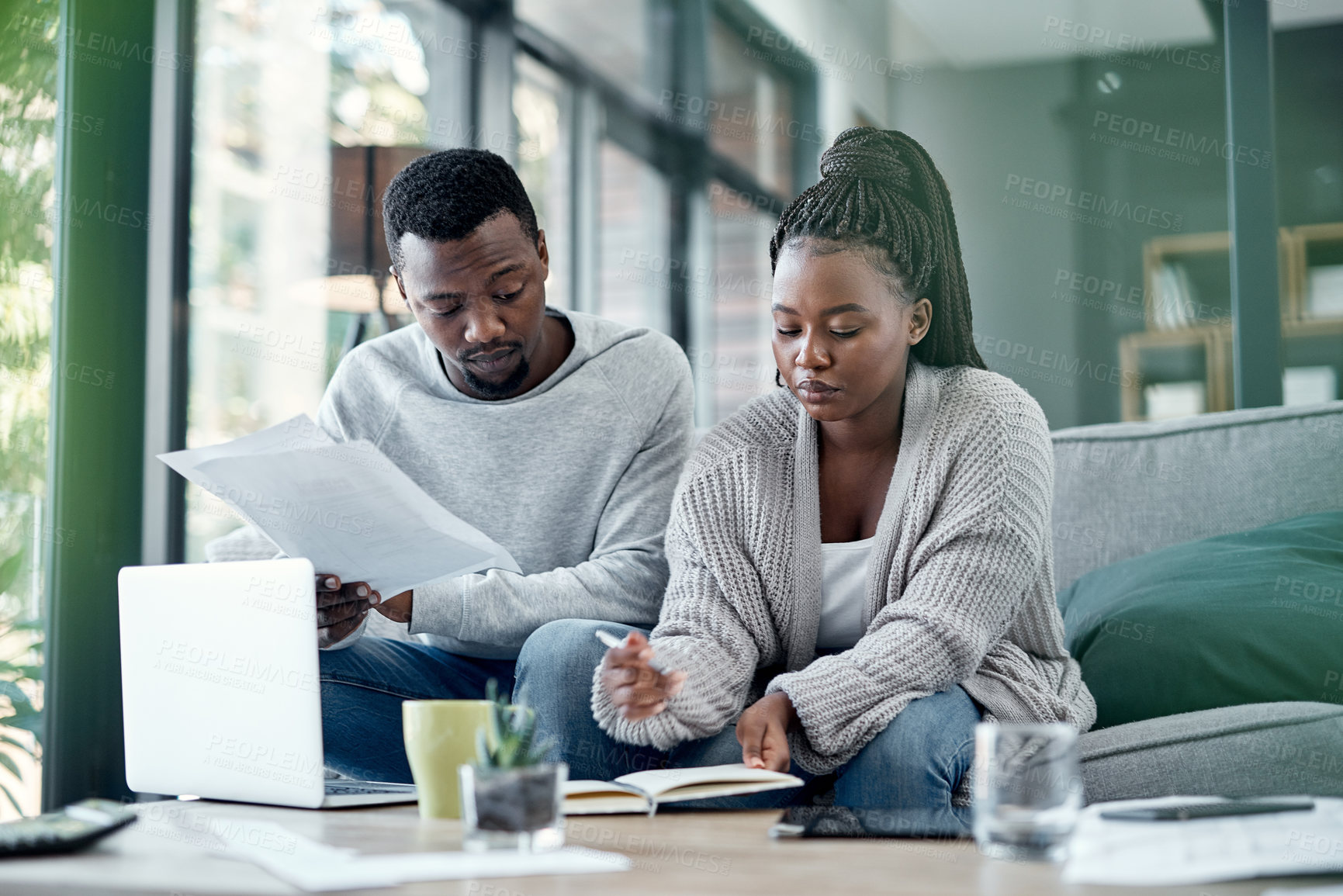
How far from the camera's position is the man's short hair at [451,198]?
1.59 meters

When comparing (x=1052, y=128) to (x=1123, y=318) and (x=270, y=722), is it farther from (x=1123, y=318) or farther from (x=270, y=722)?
(x=270, y=722)

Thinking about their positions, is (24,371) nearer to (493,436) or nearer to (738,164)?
(493,436)

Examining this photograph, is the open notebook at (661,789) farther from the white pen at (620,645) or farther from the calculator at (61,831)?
the calculator at (61,831)

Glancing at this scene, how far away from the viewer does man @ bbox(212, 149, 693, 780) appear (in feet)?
4.95

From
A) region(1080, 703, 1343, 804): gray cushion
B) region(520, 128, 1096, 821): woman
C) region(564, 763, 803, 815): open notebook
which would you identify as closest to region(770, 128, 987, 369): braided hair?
region(520, 128, 1096, 821): woman

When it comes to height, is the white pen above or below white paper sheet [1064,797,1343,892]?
above

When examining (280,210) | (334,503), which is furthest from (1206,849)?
(280,210)

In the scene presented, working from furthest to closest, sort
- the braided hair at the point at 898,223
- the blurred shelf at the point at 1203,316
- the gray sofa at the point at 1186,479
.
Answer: the blurred shelf at the point at 1203,316 < the gray sofa at the point at 1186,479 < the braided hair at the point at 898,223

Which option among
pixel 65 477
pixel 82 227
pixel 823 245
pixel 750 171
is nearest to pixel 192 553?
pixel 65 477

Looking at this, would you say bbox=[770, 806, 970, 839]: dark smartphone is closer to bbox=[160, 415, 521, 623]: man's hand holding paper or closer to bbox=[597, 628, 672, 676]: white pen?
bbox=[597, 628, 672, 676]: white pen

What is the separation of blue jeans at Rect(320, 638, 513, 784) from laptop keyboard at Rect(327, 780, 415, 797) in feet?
0.51

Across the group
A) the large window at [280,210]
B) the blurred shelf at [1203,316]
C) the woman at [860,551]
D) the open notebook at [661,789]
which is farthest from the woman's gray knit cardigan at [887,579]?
the blurred shelf at [1203,316]

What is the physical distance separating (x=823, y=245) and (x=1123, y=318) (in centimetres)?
216

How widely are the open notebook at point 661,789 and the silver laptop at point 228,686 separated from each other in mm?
235
